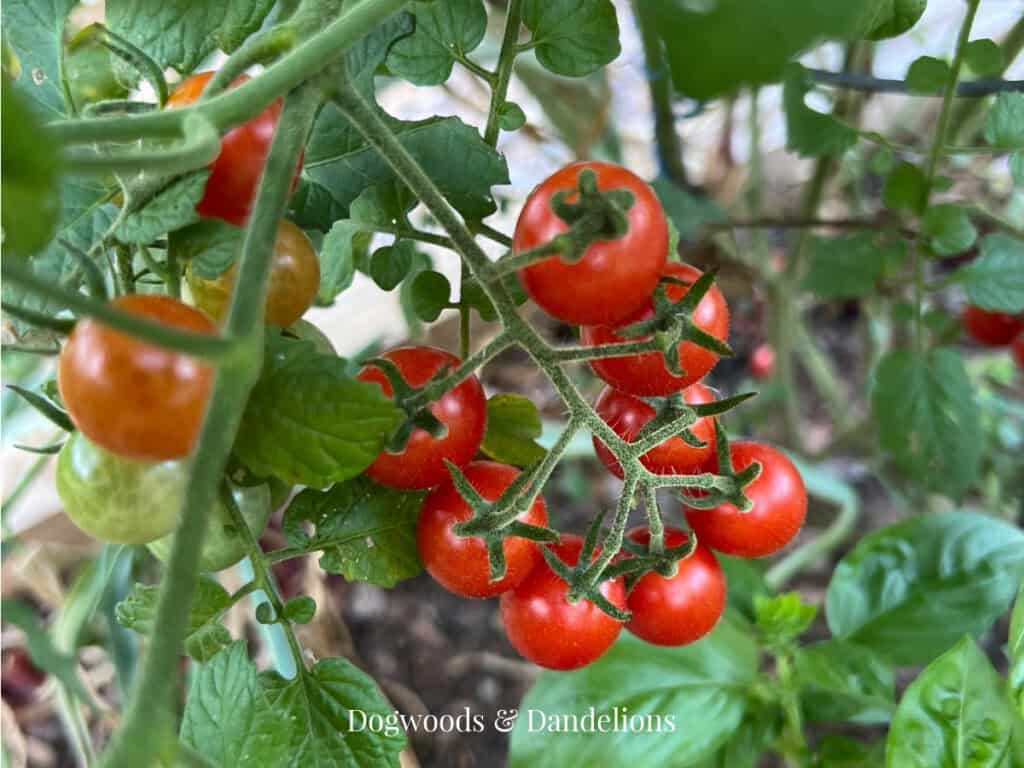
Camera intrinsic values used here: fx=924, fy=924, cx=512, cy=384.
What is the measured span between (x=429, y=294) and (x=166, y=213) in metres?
0.15

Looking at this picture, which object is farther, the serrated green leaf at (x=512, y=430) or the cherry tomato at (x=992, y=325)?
the cherry tomato at (x=992, y=325)

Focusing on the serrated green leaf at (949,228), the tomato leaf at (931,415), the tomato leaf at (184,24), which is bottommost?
the tomato leaf at (184,24)

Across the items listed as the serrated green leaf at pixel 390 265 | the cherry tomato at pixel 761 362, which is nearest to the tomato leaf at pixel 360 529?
the serrated green leaf at pixel 390 265

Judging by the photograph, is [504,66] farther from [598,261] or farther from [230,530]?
[230,530]

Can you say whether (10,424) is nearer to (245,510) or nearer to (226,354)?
(245,510)

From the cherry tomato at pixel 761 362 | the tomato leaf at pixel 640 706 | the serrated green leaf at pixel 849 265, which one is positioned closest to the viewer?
the tomato leaf at pixel 640 706

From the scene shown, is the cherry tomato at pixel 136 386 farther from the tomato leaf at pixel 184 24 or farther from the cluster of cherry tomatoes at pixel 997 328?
the cluster of cherry tomatoes at pixel 997 328

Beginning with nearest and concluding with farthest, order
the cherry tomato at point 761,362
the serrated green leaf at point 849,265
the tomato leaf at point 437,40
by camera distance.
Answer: the tomato leaf at point 437,40 → the serrated green leaf at point 849,265 → the cherry tomato at point 761,362

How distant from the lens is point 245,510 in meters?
0.46

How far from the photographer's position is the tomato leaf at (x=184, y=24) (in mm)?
425

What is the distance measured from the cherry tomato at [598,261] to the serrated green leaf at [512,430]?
0.45ft

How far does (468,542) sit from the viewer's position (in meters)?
0.44

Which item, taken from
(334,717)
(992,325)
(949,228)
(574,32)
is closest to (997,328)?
(992,325)

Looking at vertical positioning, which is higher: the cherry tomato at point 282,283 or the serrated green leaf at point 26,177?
the cherry tomato at point 282,283
